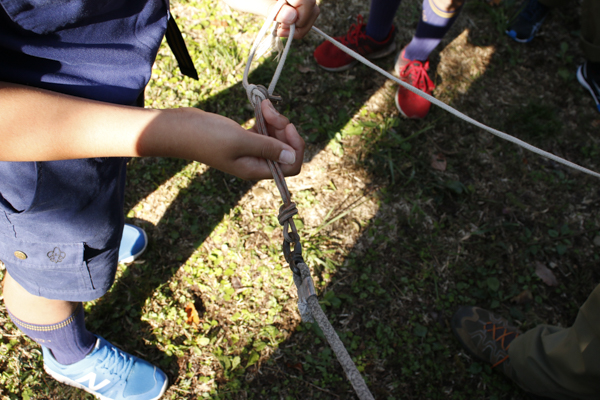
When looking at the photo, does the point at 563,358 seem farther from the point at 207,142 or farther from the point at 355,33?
the point at 355,33

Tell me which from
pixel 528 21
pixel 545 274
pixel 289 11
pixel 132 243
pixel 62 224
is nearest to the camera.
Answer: pixel 62 224

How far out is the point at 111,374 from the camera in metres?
1.84

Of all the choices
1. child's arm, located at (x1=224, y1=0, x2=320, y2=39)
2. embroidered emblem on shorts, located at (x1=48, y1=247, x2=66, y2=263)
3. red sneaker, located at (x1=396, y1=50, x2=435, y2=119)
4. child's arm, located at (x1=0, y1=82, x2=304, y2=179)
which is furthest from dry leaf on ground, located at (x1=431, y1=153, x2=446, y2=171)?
embroidered emblem on shorts, located at (x1=48, y1=247, x2=66, y2=263)

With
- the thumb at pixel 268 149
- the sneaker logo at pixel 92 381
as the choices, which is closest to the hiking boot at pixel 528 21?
the thumb at pixel 268 149

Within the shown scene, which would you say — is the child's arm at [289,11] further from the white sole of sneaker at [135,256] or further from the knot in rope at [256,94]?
the white sole of sneaker at [135,256]

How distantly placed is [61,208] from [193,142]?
0.55 meters

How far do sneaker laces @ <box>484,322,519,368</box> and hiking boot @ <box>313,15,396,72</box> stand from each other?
7.32ft

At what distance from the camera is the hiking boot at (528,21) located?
3307 mm

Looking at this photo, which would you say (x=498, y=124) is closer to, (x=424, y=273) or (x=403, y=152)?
(x=403, y=152)

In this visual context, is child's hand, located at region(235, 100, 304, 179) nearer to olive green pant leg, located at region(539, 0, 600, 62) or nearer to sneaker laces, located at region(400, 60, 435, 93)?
sneaker laces, located at region(400, 60, 435, 93)

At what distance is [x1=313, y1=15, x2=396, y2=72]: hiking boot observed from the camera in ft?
9.77

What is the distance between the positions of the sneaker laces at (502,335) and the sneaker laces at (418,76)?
184cm

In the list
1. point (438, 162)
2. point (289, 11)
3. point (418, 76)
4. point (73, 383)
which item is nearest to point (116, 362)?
point (73, 383)

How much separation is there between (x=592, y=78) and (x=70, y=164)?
13.2 ft
